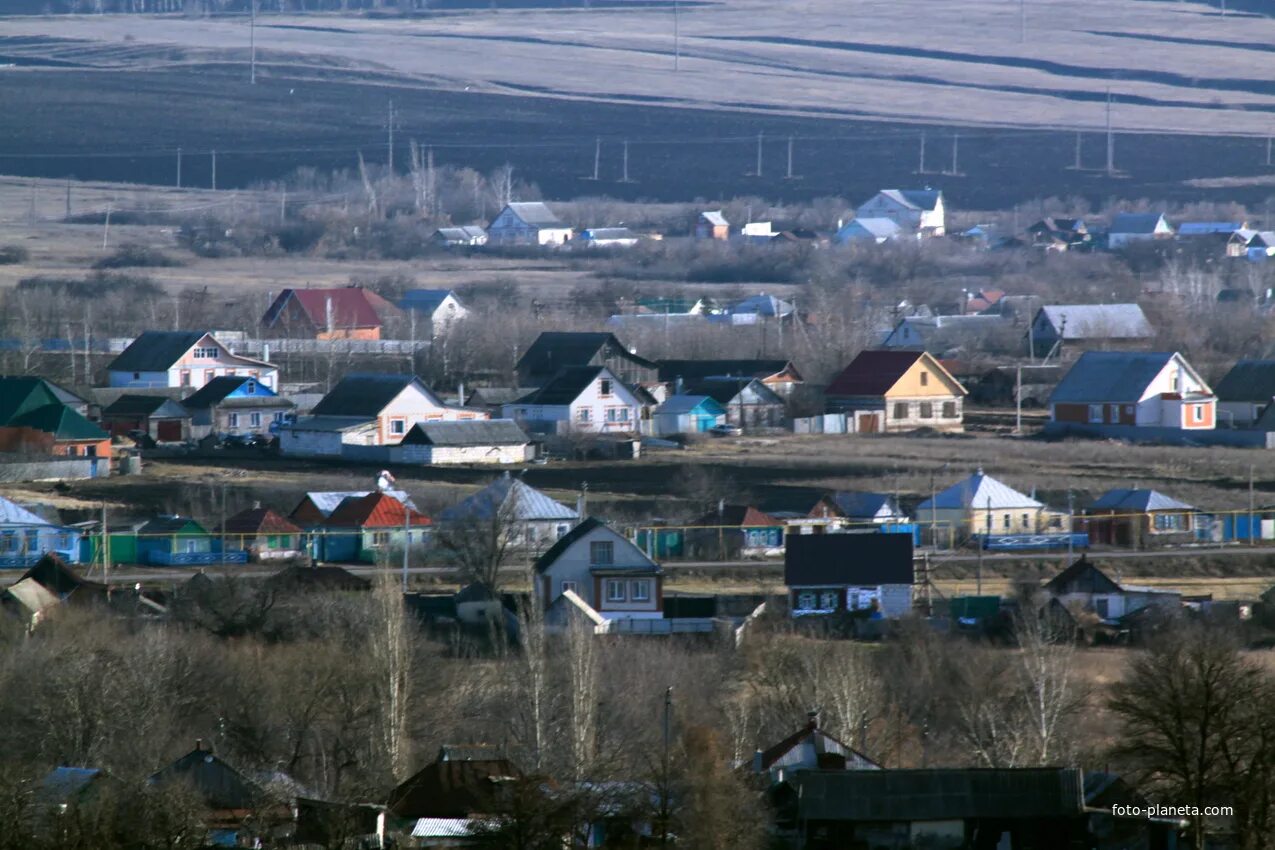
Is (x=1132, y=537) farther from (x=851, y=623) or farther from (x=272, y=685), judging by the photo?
(x=272, y=685)

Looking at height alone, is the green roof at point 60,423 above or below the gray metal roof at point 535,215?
below

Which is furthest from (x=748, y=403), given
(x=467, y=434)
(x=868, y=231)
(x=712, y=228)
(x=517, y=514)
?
(x=712, y=228)

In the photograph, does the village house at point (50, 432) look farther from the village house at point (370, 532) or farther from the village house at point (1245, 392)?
the village house at point (1245, 392)

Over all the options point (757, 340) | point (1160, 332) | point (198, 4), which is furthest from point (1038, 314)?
point (198, 4)

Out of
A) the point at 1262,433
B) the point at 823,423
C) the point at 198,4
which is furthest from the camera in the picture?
the point at 198,4

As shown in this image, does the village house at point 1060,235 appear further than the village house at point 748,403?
Yes

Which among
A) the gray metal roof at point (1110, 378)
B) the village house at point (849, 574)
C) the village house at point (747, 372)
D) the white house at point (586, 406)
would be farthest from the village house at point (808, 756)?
the village house at point (747, 372)
